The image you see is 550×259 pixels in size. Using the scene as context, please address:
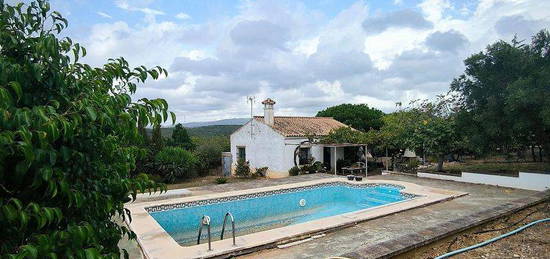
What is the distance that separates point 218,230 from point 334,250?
5.69 meters

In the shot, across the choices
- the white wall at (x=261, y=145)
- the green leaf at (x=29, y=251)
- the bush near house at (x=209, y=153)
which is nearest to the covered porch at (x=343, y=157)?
the white wall at (x=261, y=145)

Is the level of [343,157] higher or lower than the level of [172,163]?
higher

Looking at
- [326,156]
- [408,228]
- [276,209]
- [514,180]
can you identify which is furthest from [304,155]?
[408,228]

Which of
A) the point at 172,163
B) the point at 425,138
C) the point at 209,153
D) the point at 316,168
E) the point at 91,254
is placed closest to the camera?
the point at 91,254

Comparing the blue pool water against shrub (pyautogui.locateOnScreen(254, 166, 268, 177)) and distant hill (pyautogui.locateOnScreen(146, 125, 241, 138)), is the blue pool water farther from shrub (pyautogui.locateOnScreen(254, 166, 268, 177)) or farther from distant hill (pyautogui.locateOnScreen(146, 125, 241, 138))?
distant hill (pyautogui.locateOnScreen(146, 125, 241, 138))

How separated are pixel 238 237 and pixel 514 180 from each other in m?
14.6

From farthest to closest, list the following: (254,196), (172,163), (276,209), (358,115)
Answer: (358,115) < (172,163) < (254,196) < (276,209)

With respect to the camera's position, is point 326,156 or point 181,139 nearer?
point 326,156

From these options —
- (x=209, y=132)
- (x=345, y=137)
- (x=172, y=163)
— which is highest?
(x=209, y=132)

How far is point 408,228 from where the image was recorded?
33.2 feet

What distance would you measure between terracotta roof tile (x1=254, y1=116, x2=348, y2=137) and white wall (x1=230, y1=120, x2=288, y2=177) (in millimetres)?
658

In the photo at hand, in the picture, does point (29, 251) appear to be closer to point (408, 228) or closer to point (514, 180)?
point (408, 228)

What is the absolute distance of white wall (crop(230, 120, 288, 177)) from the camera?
23828 mm

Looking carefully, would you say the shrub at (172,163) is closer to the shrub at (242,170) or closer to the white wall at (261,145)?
the shrub at (242,170)
